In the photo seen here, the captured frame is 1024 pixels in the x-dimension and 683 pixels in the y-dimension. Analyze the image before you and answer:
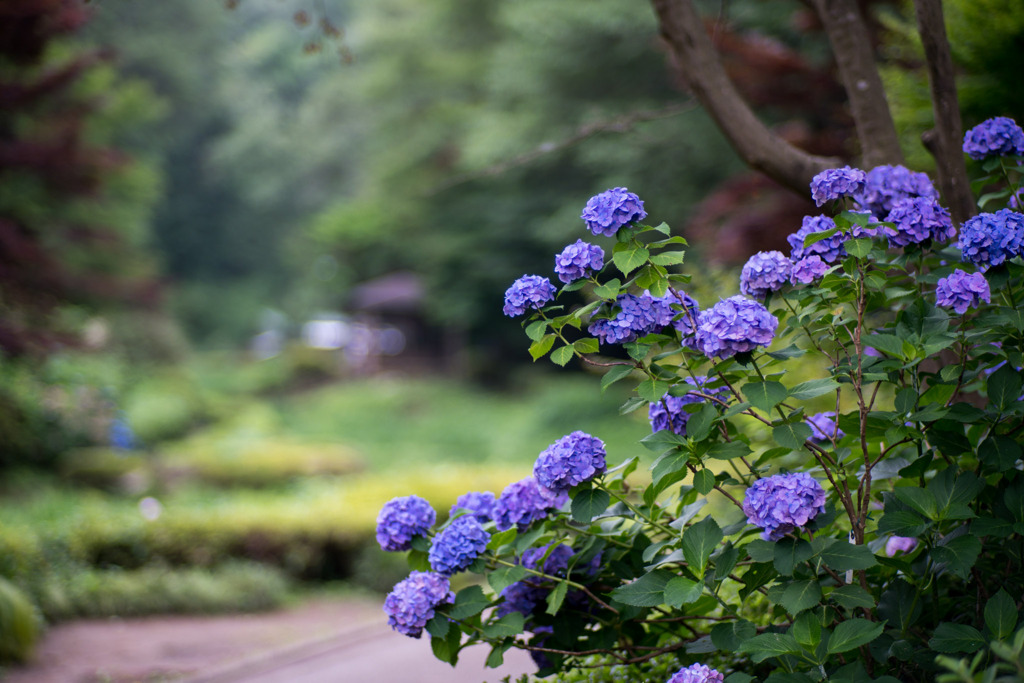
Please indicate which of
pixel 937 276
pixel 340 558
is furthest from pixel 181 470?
pixel 937 276

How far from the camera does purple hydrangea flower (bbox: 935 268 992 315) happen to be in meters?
1.65

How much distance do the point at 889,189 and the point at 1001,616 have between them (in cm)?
108

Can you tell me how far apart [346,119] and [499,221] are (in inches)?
591

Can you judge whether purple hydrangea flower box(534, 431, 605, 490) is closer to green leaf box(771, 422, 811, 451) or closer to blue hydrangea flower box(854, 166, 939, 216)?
green leaf box(771, 422, 811, 451)

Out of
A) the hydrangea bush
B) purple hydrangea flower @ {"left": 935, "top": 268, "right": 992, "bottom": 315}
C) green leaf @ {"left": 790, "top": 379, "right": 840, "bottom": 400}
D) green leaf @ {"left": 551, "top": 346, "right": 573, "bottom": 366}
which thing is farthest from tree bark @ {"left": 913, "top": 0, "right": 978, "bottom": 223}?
green leaf @ {"left": 551, "top": 346, "right": 573, "bottom": 366}

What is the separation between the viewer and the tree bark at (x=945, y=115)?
2.36m

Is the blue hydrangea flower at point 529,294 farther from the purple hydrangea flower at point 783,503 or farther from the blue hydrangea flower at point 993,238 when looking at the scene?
the blue hydrangea flower at point 993,238

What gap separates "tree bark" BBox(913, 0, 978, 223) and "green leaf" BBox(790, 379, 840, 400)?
1080 mm

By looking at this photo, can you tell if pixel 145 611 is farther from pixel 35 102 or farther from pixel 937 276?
pixel 937 276

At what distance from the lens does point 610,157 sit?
1447 centimetres

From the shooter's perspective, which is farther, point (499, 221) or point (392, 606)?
point (499, 221)

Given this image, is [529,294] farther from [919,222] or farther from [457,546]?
[919,222]

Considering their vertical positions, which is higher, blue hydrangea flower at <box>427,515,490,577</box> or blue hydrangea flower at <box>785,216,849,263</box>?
blue hydrangea flower at <box>785,216,849,263</box>

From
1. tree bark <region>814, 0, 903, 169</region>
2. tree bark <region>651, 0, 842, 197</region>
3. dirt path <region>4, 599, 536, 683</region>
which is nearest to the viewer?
tree bark <region>814, 0, 903, 169</region>
